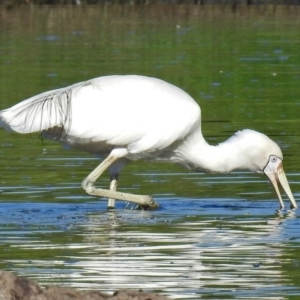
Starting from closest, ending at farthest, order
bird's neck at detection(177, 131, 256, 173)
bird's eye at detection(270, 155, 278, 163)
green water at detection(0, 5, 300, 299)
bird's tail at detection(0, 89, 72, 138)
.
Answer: green water at detection(0, 5, 300, 299) → bird's tail at detection(0, 89, 72, 138) → bird's neck at detection(177, 131, 256, 173) → bird's eye at detection(270, 155, 278, 163)

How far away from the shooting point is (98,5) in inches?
1928

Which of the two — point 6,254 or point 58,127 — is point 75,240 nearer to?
point 6,254

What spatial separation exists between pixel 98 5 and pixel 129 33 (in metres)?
11.2

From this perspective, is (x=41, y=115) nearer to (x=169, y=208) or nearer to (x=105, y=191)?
(x=105, y=191)

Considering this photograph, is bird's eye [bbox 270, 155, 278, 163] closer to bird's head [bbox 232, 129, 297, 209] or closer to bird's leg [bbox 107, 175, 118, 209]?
bird's head [bbox 232, 129, 297, 209]

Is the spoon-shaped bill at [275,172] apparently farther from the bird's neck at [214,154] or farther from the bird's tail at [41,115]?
the bird's tail at [41,115]

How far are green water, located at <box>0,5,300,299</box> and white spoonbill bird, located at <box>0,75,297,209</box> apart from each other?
492 mm

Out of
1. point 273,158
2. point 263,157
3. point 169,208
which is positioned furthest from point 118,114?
point 273,158

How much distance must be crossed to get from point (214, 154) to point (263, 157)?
1.63ft

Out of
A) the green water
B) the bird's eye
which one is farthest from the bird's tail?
the bird's eye

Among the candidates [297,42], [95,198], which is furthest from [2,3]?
[95,198]

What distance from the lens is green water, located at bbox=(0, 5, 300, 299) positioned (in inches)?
360

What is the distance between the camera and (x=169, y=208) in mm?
12547

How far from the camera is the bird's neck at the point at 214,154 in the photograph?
12.6 meters
